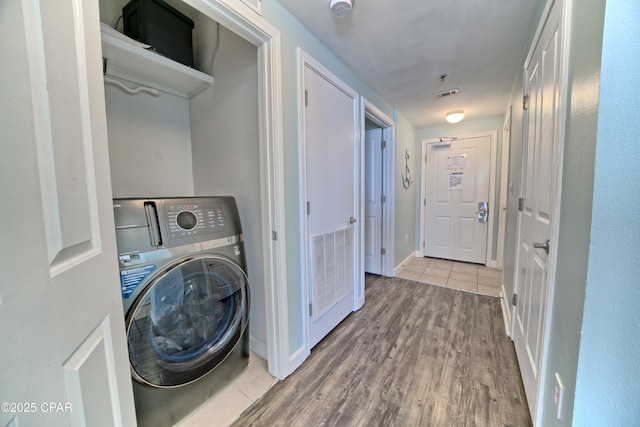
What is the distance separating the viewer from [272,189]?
1408 mm

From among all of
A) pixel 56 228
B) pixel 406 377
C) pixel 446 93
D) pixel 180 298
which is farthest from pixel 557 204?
pixel 446 93

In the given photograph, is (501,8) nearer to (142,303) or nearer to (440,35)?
(440,35)

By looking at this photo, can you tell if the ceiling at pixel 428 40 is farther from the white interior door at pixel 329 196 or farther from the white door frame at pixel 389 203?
the white door frame at pixel 389 203

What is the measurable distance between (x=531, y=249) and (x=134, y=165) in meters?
2.78

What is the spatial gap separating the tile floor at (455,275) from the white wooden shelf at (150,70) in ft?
10.3

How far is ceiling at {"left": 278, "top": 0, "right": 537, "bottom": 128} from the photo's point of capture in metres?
1.40

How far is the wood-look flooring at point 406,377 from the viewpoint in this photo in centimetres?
123

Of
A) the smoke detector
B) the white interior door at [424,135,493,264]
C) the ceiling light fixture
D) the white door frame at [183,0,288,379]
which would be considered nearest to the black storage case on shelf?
the white door frame at [183,0,288,379]

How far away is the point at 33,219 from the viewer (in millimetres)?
424

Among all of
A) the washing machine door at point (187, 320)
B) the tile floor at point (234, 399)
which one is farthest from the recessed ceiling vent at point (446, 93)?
the tile floor at point (234, 399)

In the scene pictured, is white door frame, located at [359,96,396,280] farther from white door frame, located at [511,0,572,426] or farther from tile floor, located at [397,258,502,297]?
white door frame, located at [511,0,572,426]

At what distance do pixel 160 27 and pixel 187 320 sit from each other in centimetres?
185

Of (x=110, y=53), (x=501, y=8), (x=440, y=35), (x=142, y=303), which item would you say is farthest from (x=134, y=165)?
(x=501, y=8)

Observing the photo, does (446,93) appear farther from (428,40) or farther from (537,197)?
(537,197)
